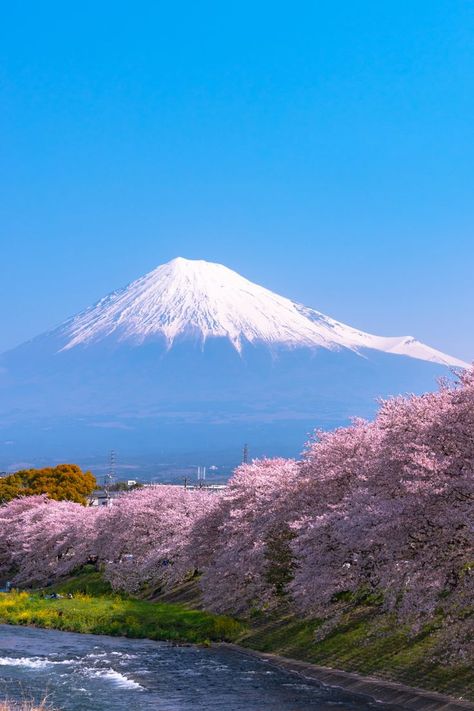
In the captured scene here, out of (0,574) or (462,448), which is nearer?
(462,448)

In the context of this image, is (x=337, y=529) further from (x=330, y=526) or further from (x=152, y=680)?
(x=152, y=680)

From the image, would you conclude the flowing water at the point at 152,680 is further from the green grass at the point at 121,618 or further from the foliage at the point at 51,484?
the foliage at the point at 51,484

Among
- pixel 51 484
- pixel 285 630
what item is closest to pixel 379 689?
pixel 285 630

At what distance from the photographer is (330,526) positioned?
123 ft

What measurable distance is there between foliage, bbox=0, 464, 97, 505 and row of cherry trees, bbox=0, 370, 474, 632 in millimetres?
23802

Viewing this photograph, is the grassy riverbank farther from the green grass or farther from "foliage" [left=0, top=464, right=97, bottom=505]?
"foliage" [left=0, top=464, right=97, bottom=505]

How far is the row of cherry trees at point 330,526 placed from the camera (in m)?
29.4

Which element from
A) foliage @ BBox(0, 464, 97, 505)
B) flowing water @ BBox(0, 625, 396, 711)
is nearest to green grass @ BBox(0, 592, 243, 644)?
flowing water @ BBox(0, 625, 396, 711)

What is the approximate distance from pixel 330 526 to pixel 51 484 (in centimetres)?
6758

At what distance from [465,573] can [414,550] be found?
1.67 meters

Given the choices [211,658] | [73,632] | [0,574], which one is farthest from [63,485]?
[211,658]

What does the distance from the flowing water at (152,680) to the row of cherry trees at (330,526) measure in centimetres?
372

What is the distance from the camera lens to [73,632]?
52.0m

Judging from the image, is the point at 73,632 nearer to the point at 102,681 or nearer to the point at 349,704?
the point at 102,681
